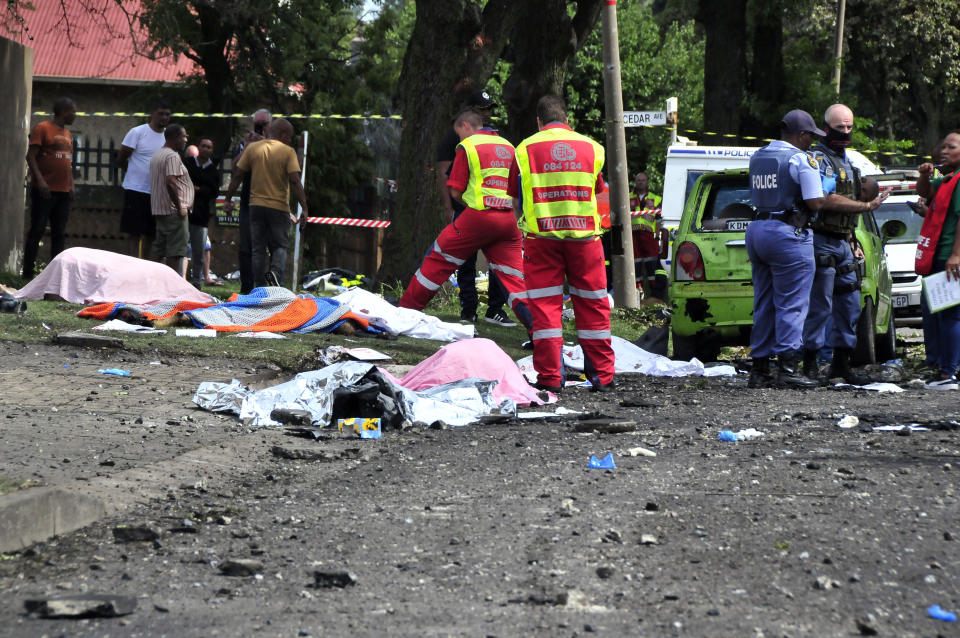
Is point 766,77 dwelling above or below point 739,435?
above

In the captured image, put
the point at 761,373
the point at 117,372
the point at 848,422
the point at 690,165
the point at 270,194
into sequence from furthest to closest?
the point at 690,165 → the point at 270,194 → the point at 761,373 → the point at 117,372 → the point at 848,422

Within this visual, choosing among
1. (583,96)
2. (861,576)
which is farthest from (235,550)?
(583,96)

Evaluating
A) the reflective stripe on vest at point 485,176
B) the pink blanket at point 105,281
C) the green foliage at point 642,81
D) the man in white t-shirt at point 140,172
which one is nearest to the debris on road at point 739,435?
the reflective stripe on vest at point 485,176

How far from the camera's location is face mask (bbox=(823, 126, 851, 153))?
8953mm

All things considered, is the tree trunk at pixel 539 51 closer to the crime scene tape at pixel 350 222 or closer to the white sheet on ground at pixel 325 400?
the crime scene tape at pixel 350 222

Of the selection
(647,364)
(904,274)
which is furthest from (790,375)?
(904,274)

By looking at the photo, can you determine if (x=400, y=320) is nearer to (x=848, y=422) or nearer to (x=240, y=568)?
(x=848, y=422)

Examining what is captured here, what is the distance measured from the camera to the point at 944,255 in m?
9.27

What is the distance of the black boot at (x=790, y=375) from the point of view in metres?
8.73

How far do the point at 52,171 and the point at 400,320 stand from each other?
472 cm

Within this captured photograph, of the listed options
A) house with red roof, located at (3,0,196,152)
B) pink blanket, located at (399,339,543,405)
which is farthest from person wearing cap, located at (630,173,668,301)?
house with red roof, located at (3,0,196,152)

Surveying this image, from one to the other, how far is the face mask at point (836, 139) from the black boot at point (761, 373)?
61.7 inches

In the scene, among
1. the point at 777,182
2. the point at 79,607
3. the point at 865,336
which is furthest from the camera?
the point at 865,336

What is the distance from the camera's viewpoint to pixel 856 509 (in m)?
4.49
